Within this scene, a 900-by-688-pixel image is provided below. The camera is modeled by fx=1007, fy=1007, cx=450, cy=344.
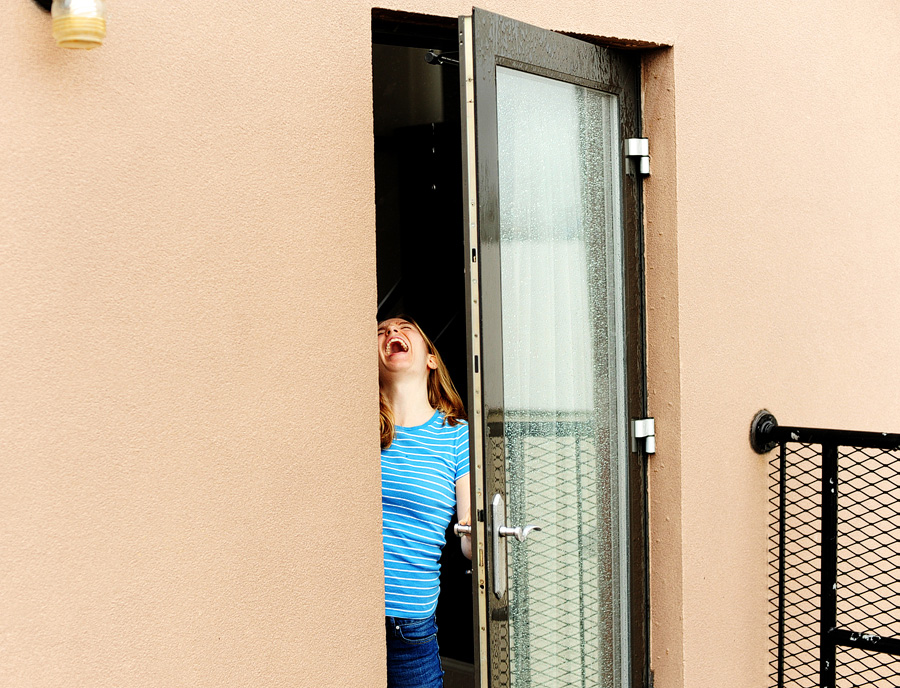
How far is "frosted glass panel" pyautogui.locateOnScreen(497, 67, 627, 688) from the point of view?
2.84 metres

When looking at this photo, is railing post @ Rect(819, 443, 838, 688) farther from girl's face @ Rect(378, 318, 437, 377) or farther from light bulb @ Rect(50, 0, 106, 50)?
light bulb @ Rect(50, 0, 106, 50)

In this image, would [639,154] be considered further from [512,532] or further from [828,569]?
[828,569]

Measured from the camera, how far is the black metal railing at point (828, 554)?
140 inches

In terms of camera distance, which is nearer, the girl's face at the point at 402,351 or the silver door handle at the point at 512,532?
the silver door handle at the point at 512,532

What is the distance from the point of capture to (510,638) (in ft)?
9.16

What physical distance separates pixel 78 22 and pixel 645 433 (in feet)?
7.02

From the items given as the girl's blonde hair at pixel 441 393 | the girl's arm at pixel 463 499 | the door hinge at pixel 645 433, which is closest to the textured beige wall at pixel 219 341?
the door hinge at pixel 645 433

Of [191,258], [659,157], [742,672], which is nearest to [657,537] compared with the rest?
[742,672]

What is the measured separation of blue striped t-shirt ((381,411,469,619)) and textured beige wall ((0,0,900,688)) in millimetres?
315

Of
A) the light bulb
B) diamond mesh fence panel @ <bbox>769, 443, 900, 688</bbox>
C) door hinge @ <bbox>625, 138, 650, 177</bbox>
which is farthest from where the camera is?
diamond mesh fence panel @ <bbox>769, 443, 900, 688</bbox>

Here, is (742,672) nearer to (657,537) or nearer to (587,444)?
(657,537)

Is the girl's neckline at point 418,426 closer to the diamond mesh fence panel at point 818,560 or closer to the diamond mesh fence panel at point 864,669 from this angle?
the diamond mesh fence panel at point 818,560

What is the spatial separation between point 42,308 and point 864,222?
3.27 m

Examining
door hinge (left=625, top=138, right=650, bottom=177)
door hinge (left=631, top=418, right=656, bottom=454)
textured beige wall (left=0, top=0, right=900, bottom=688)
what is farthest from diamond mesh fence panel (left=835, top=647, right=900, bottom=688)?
door hinge (left=625, top=138, right=650, bottom=177)
